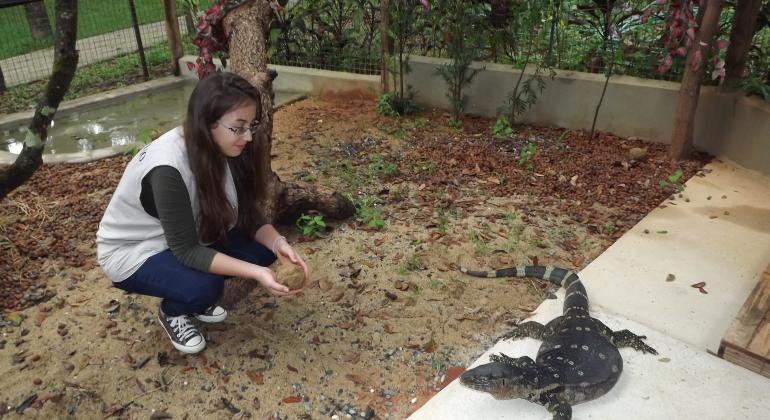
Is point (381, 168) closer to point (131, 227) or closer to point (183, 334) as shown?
point (183, 334)

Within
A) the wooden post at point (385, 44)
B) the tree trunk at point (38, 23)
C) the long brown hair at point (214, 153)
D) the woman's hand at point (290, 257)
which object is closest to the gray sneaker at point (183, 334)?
the long brown hair at point (214, 153)

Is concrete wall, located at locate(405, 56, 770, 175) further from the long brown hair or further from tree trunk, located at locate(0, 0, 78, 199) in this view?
tree trunk, located at locate(0, 0, 78, 199)

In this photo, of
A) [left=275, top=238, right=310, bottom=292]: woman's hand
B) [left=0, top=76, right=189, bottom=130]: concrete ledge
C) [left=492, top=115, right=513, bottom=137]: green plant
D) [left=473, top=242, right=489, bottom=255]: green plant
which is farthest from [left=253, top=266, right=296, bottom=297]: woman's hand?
[left=0, top=76, right=189, bottom=130]: concrete ledge

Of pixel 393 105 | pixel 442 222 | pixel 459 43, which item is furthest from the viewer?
pixel 393 105

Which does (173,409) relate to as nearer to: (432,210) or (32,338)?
(32,338)

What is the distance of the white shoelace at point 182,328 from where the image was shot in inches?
123

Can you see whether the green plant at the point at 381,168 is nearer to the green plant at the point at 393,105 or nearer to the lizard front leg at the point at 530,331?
the green plant at the point at 393,105

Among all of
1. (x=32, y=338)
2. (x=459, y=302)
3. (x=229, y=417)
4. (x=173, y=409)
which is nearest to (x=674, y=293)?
(x=459, y=302)

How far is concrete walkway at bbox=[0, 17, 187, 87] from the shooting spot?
9.23 m

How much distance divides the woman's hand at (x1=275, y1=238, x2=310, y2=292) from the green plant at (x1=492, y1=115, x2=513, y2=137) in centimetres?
380

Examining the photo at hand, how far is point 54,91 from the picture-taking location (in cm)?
335

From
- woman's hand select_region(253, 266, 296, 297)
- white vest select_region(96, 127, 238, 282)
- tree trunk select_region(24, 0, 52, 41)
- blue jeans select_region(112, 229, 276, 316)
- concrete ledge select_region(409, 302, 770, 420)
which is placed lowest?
concrete ledge select_region(409, 302, 770, 420)

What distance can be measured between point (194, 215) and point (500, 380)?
5.44ft

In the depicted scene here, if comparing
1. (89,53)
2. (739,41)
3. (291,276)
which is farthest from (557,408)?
(89,53)
